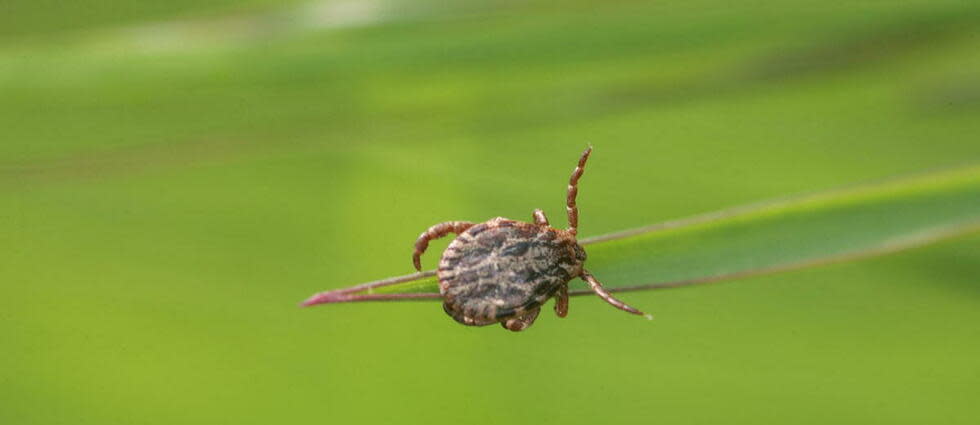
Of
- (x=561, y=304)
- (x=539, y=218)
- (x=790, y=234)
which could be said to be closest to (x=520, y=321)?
(x=561, y=304)

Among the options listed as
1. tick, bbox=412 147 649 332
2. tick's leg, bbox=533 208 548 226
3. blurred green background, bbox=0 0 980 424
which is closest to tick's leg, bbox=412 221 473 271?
tick, bbox=412 147 649 332

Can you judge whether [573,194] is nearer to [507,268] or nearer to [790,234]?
[507,268]

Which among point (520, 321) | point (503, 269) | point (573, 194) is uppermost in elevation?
point (573, 194)

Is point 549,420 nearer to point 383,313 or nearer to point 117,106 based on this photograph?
point 383,313

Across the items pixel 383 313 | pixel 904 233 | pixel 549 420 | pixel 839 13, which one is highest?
pixel 839 13

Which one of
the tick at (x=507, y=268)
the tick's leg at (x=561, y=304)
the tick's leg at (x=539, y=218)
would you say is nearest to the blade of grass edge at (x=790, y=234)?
the tick at (x=507, y=268)

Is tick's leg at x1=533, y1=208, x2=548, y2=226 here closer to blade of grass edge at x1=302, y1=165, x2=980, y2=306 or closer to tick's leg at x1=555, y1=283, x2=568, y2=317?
tick's leg at x1=555, y1=283, x2=568, y2=317

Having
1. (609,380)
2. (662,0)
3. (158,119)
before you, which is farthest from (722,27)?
(158,119)
